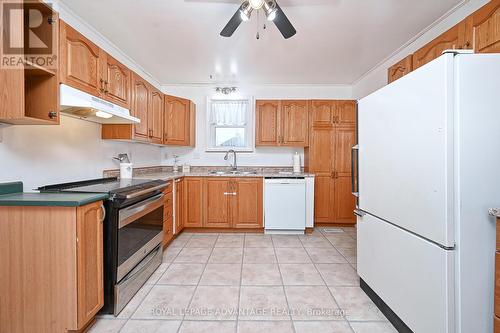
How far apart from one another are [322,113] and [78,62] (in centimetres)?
327

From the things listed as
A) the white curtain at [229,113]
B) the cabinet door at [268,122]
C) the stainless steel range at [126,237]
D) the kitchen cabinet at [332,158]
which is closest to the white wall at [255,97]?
the white curtain at [229,113]

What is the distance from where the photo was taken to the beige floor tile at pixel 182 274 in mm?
2156

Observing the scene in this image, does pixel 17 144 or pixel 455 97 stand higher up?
pixel 455 97

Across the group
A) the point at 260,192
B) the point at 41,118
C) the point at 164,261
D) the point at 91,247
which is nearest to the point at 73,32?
the point at 41,118

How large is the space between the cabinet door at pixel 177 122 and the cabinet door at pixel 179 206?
27.4 inches

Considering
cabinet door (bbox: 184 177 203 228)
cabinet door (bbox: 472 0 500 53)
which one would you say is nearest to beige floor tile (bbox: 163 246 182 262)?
cabinet door (bbox: 184 177 203 228)

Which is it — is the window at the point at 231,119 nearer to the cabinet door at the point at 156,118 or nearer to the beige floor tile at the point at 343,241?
the cabinet door at the point at 156,118

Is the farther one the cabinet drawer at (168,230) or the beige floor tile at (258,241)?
the beige floor tile at (258,241)

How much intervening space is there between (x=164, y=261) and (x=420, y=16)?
3639mm

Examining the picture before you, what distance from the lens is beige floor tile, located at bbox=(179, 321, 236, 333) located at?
1.54 meters

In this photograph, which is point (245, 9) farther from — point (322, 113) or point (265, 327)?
point (322, 113)

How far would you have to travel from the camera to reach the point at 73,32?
1.72 m

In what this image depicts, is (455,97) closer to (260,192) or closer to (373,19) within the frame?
(373,19)

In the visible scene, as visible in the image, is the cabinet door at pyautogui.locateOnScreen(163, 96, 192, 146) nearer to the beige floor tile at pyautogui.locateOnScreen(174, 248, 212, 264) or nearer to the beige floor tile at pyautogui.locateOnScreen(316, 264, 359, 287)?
the beige floor tile at pyautogui.locateOnScreen(174, 248, 212, 264)
